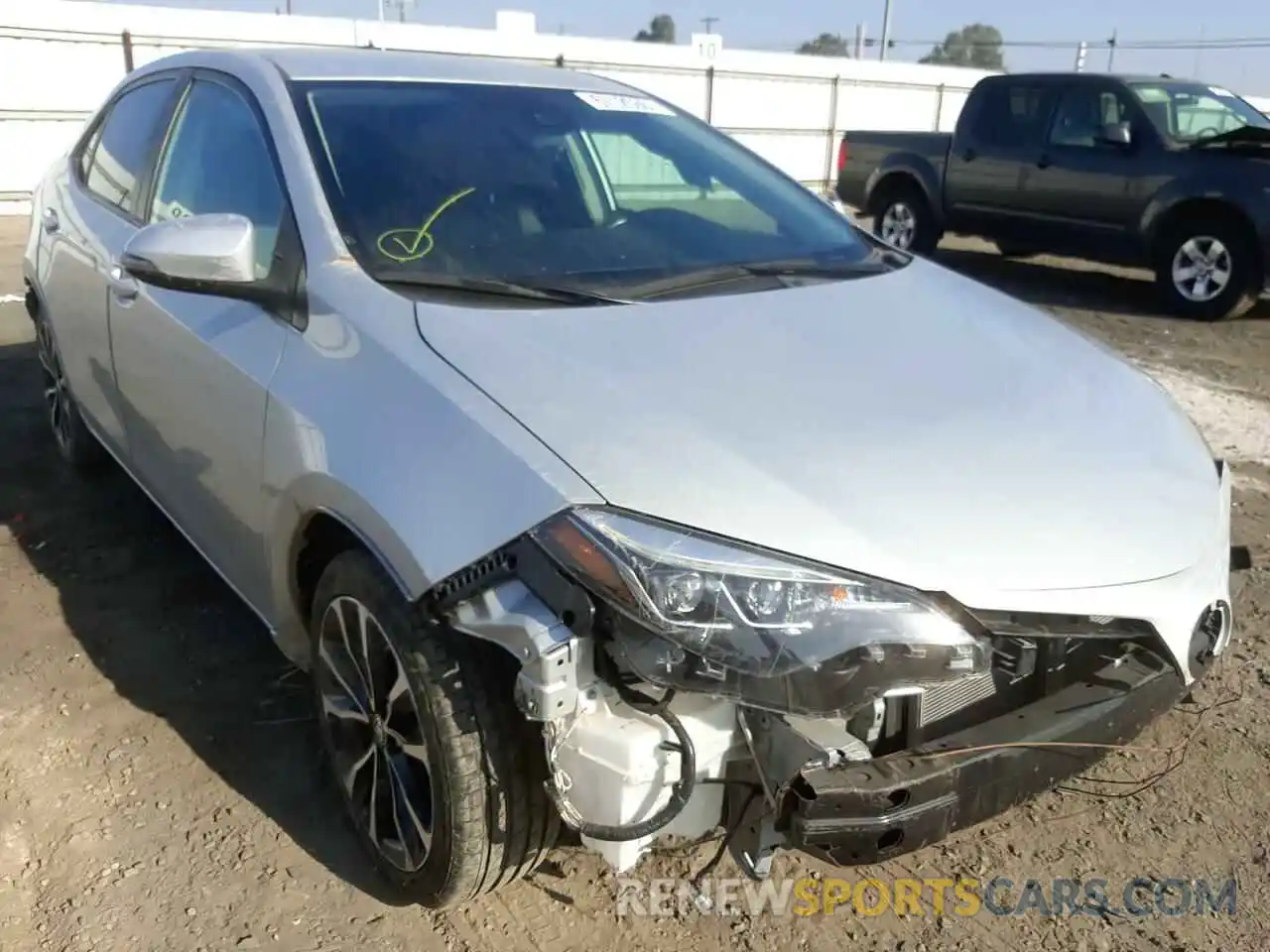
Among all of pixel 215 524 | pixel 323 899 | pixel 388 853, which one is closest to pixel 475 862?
pixel 388 853

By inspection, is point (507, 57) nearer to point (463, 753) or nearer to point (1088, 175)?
point (1088, 175)

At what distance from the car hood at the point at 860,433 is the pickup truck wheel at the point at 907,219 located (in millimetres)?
8841

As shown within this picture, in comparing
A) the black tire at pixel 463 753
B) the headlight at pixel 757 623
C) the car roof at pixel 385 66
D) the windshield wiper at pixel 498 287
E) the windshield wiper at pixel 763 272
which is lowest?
the black tire at pixel 463 753

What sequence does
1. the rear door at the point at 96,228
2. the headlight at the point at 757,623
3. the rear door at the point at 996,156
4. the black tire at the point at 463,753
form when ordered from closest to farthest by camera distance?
the headlight at the point at 757,623, the black tire at the point at 463,753, the rear door at the point at 96,228, the rear door at the point at 996,156

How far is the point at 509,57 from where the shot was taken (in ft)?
55.1

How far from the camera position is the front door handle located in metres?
3.31

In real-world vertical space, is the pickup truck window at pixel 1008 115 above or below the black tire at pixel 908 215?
above

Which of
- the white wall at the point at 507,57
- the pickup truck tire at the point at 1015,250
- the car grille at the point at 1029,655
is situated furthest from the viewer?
the white wall at the point at 507,57

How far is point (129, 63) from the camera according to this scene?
13.9m

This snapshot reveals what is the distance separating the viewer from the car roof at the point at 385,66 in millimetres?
3121

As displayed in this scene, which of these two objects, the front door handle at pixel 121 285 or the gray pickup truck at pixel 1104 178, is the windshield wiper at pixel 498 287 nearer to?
the front door handle at pixel 121 285

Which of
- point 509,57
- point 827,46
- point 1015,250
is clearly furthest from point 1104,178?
point 827,46

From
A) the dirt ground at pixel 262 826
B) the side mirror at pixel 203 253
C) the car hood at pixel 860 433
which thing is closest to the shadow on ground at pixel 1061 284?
the dirt ground at pixel 262 826

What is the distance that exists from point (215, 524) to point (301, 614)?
0.51 meters
